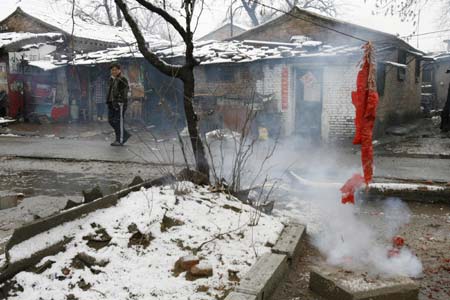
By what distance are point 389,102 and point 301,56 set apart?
16.5ft

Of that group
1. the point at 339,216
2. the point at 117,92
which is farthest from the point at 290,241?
the point at 117,92

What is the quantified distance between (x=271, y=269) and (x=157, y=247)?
1104mm

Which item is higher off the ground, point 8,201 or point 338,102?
point 338,102

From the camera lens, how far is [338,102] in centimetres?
1377

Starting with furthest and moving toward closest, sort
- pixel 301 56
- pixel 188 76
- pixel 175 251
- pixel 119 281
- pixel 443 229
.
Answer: pixel 301 56 → pixel 188 76 → pixel 443 229 → pixel 175 251 → pixel 119 281

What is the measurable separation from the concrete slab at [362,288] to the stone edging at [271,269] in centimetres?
35

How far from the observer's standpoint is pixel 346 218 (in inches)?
243

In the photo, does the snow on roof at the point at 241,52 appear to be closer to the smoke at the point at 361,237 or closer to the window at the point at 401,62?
the window at the point at 401,62

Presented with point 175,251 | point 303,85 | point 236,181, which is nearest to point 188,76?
point 236,181

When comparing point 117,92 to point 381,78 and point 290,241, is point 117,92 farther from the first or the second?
point 381,78

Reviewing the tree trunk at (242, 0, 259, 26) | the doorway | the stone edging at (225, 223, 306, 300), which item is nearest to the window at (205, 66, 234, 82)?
the doorway

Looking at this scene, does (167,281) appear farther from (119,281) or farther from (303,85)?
(303,85)

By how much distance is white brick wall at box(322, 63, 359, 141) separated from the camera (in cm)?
1348

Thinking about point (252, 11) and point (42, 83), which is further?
point (252, 11)
